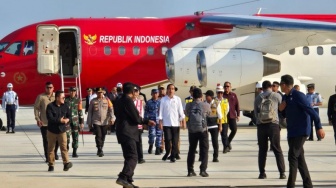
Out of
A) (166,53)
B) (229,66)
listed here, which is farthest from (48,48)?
(229,66)

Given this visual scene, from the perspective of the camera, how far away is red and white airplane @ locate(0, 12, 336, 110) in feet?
92.7

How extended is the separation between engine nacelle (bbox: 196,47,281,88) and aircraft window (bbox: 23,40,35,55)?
5599mm

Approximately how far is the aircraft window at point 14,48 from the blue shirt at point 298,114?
56.2ft

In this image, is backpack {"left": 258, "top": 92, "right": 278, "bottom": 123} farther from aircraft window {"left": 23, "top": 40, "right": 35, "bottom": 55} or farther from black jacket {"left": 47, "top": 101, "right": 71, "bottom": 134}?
aircraft window {"left": 23, "top": 40, "right": 35, "bottom": 55}

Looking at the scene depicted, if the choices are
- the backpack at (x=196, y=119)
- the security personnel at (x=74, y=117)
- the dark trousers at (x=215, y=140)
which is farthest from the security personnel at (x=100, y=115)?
the backpack at (x=196, y=119)

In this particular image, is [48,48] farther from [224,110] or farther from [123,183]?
[123,183]

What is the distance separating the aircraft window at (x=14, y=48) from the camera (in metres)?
29.7

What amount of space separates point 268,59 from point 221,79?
1.89 meters

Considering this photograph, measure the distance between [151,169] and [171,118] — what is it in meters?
1.69

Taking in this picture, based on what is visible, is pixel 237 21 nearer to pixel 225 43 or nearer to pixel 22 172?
pixel 225 43

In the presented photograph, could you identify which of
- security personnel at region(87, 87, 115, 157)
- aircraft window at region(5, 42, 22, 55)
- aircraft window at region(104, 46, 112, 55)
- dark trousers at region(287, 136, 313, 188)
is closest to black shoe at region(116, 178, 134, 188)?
dark trousers at region(287, 136, 313, 188)

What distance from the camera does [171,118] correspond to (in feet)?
62.7

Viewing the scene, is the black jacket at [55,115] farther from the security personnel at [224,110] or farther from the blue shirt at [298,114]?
the blue shirt at [298,114]

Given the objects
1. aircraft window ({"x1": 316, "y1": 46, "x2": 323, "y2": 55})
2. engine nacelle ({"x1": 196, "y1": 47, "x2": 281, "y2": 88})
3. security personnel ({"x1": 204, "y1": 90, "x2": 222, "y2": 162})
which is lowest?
security personnel ({"x1": 204, "y1": 90, "x2": 222, "y2": 162})
